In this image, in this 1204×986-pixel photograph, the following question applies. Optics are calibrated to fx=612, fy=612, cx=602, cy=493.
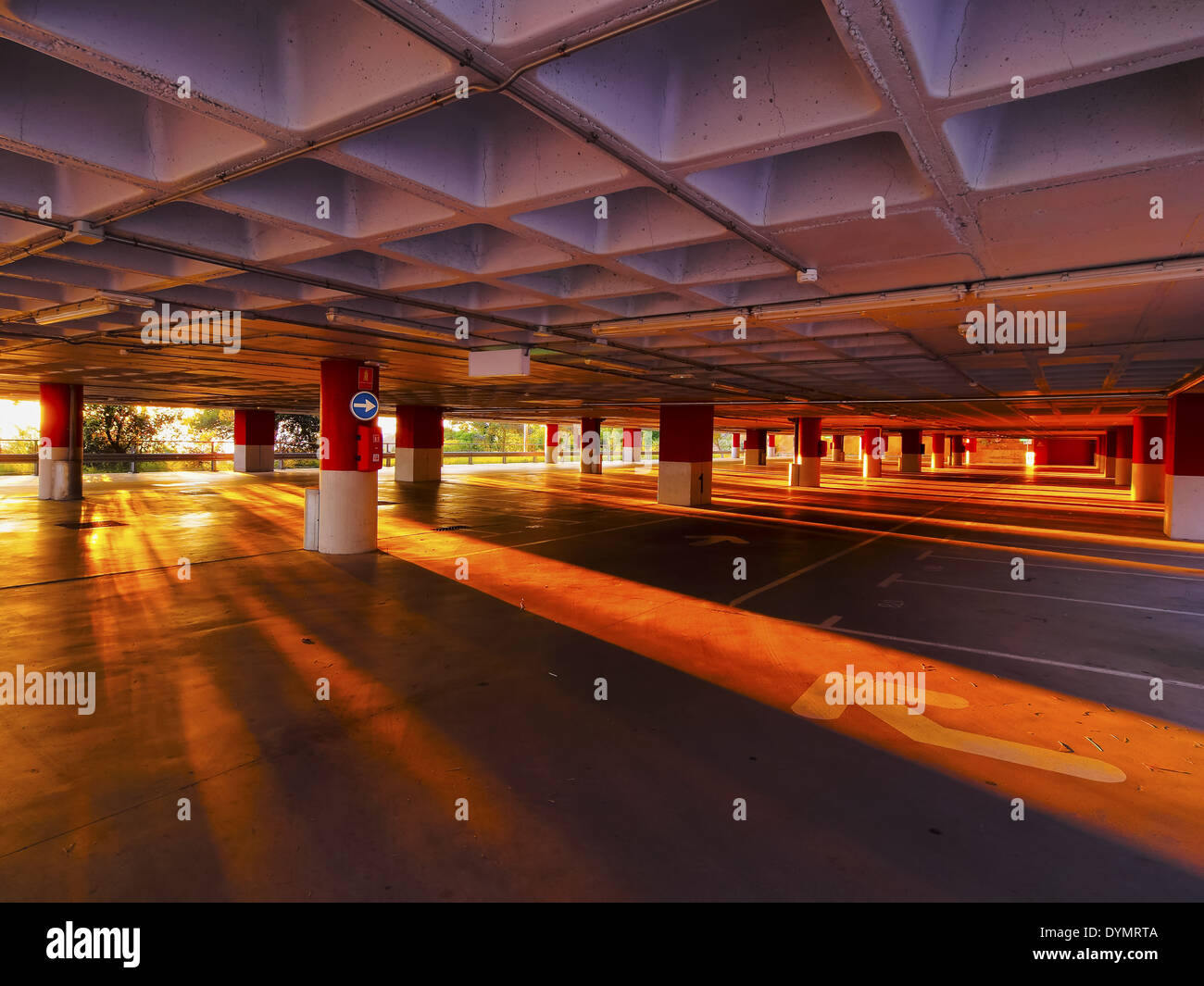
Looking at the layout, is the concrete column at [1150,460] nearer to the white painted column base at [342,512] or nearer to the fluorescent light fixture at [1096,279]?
the fluorescent light fixture at [1096,279]

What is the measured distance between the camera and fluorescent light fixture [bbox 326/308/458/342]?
8.74 metres

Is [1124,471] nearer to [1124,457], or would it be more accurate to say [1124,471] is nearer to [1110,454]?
[1124,457]

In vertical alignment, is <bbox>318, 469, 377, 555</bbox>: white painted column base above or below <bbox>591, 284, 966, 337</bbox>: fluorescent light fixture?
below

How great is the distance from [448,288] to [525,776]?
666 centimetres

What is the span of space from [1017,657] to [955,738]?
106 inches

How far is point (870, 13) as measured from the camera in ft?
8.97

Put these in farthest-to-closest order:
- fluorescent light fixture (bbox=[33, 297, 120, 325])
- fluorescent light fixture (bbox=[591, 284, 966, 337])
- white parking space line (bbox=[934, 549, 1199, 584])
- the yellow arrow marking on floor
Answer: white parking space line (bbox=[934, 549, 1199, 584]), fluorescent light fixture (bbox=[33, 297, 120, 325]), fluorescent light fixture (bbox=[591, 284, 966, 337]), the yellow arrow marking on floor

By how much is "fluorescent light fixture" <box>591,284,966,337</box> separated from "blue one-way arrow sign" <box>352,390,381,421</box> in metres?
5.51

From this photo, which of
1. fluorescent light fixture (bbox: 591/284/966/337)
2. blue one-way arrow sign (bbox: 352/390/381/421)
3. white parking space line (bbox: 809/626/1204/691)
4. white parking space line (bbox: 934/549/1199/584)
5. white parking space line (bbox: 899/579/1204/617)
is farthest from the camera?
blue one-way arrow sign (bbox: 352/390/381/421)

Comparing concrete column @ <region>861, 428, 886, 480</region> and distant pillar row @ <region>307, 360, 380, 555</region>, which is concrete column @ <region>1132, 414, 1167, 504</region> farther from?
distant pillar row @ <region>307, 360, 380, 555</region>

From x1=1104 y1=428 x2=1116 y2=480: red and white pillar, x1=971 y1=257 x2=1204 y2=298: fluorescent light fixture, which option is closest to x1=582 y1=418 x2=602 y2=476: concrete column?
x1=971 y1=257 x2=1204 y2=298: fluorescent light fixture

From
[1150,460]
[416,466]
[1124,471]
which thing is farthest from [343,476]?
[1124,471]
